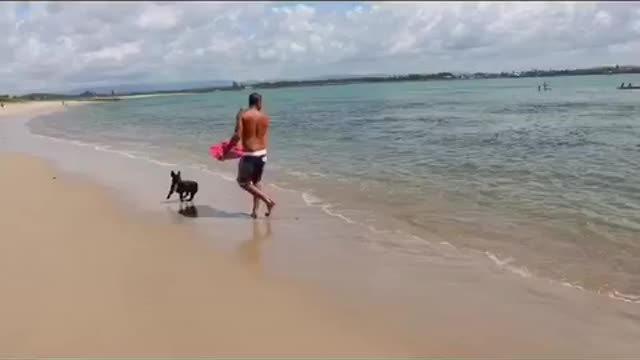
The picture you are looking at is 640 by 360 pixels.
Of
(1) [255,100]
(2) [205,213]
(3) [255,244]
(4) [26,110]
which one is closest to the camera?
(3) [255,244]

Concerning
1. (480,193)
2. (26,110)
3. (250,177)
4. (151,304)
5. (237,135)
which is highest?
(237,135)

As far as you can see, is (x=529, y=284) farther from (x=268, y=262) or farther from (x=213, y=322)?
(x=213, y=322)

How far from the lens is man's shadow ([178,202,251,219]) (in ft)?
34.7

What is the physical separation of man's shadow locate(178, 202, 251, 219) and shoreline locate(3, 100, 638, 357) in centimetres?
252

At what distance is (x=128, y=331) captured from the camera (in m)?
5.39

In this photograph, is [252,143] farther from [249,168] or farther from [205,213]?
[205,213]

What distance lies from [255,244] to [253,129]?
2178 millimetres

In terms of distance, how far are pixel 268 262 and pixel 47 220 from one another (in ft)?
13.2

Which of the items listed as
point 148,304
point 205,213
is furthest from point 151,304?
point 205,213

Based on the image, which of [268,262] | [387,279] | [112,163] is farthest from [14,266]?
[112,163]

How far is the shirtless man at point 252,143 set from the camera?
1008 cm

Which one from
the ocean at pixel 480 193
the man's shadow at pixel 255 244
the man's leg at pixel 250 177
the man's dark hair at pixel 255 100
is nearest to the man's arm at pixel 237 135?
the man's dark hair at pixel 255 100

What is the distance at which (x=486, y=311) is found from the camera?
6.14 meters

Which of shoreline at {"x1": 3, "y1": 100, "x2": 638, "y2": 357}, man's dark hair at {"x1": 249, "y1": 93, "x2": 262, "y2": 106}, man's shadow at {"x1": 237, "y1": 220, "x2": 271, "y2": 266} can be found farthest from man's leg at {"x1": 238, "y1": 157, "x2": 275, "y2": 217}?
shoreline at {"x1": 3, "y1": 100, "x2": 638, "y2": 357}
